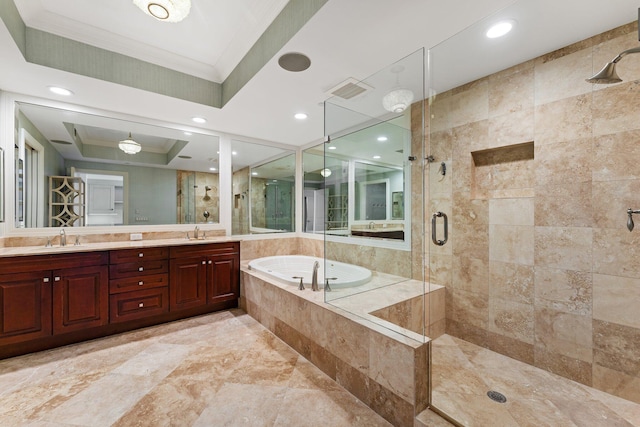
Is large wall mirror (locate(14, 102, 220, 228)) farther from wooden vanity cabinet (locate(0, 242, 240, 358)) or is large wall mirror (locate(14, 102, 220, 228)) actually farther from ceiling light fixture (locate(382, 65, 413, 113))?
ceiling light fixture (locate(382, 65, 413, 113))

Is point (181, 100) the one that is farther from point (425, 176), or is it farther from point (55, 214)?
point (425, 176)

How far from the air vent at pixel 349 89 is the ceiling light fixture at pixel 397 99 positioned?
220 mm

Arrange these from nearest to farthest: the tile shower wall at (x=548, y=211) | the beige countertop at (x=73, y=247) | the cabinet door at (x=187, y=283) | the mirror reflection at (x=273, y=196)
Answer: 1. the tile shower wall at (x=548, y=211)
2. the beige countertop at (x=73, y=247)
3. the cabinet door at (x=187, y=283)
4. the mirror reflection at (x=273, y=196)

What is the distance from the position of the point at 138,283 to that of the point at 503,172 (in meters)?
3.65

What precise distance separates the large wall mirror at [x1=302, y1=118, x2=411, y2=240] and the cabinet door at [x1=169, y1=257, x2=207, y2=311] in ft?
5.08

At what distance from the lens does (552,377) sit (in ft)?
6.26

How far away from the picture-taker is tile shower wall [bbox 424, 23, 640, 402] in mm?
1694

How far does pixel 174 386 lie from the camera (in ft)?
6.15

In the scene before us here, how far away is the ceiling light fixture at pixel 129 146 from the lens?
3133mm

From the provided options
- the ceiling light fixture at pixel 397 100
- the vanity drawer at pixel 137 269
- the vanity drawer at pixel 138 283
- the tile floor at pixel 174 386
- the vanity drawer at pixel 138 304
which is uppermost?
the ceiling light fixture at pixel 397 100

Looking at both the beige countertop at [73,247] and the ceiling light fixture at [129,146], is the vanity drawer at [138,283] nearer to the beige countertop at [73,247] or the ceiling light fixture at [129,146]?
the beige countertop at [73,247]

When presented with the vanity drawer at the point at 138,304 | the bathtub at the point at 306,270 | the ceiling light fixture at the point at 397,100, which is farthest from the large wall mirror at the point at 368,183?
the vanity drawer at the point at 138,304

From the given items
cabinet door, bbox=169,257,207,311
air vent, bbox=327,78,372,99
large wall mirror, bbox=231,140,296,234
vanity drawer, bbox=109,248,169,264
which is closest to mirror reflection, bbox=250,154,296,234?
large wall mirror, bbox=231,140,296,234

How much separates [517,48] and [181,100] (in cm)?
288
